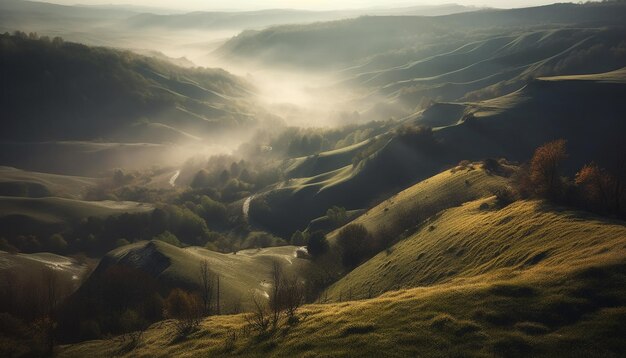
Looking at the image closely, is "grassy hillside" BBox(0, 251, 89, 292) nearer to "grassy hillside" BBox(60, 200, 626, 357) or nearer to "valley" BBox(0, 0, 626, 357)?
"valley" BBox(0, 0, 626, 357)

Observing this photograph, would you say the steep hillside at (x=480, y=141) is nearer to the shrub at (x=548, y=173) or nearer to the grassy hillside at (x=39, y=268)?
the grassy hillside at (x=39, y=268)

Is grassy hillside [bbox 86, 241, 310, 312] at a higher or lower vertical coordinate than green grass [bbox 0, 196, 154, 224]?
higher

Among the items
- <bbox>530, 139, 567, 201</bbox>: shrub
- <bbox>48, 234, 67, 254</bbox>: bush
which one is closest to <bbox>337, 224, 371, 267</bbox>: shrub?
<bbox>530, 139, 567, 201</bbox>: shrub

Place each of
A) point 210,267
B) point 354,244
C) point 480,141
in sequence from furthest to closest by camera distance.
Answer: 1. point 480,141
2. point 354,244
3. point 210,267

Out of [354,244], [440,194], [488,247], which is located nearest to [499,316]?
[488,247]

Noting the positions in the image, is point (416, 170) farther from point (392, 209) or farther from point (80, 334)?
point (80, 334)

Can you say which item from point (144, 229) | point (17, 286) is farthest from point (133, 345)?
point (144, 229)

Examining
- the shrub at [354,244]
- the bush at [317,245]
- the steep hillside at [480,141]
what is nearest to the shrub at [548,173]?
the shrub at [354,244]

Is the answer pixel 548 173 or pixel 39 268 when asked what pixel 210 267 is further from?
pixel 548 173
